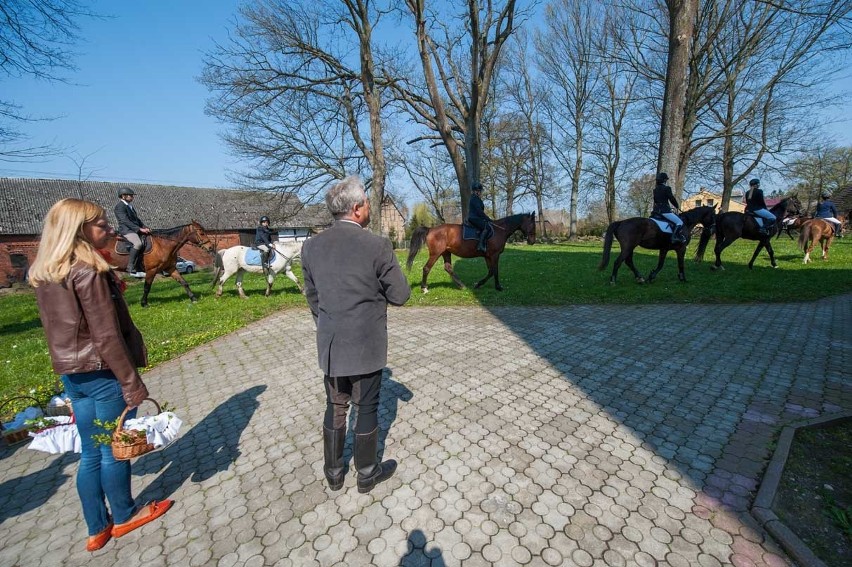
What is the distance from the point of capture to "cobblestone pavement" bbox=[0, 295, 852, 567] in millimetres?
2209

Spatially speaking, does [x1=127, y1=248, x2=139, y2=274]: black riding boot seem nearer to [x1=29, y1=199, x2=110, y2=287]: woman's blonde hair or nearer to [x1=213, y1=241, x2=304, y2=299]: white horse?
[x1=213, y1=241, x2=304, y2=299]: white horse

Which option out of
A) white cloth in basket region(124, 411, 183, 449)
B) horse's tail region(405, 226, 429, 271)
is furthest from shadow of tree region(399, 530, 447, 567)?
horse's tail region(405, 226, 429, 271)

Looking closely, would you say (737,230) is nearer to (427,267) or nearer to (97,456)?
(427,267)

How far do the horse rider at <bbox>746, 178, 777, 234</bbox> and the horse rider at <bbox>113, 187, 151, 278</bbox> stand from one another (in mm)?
16574

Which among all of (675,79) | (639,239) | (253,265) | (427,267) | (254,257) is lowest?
(427,267)

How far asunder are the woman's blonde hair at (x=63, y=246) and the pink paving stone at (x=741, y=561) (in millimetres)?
3901

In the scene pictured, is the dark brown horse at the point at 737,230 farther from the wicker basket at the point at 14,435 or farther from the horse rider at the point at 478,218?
the wicker basket at the point at 14,435

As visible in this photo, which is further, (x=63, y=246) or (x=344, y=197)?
(x=344, y=197)

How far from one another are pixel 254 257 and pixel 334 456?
28.4ft

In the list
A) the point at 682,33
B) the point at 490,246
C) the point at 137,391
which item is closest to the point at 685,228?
the point at 490,246

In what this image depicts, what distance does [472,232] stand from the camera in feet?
30.1

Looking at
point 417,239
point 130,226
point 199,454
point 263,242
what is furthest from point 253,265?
point 199,454

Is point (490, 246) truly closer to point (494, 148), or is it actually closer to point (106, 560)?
point (106, 560)

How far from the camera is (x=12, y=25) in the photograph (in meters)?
7.85
